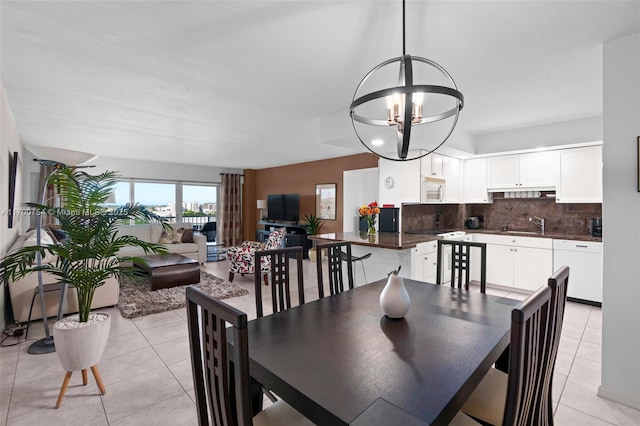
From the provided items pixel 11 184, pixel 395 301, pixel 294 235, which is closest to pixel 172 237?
pixel 294 235

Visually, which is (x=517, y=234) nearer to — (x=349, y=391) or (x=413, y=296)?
(x=413, y=296)

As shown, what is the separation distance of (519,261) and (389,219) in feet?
6.39

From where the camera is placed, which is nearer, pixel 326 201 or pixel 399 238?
pixel 399 238

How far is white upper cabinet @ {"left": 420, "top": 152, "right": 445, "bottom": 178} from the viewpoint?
4.74 meters

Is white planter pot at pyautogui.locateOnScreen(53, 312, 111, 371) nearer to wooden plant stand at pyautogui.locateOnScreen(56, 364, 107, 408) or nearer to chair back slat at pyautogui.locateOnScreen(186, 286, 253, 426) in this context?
wooden plant stand at pyautogui.locateOnScreen(56, 364, 107, 408)

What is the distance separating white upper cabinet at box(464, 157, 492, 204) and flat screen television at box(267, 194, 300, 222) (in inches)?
167

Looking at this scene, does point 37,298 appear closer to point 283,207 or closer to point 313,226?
point 313,226

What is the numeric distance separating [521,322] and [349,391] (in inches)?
22.4

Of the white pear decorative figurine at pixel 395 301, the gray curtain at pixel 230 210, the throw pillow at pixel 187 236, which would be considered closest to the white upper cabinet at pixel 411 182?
the white pear decorative figurine at pixel 395 301

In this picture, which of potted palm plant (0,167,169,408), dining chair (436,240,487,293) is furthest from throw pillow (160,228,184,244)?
dining chair (436,240,487,293)

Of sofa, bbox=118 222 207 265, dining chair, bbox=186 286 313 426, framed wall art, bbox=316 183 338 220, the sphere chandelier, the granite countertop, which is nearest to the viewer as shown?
dining chair, bbox=186 286 313 426

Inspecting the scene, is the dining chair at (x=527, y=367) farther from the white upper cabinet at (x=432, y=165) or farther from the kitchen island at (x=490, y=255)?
the white upper cabinet at (x=432, y=165)

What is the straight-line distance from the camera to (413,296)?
82.9 inches

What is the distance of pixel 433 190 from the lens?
495 centimetres
